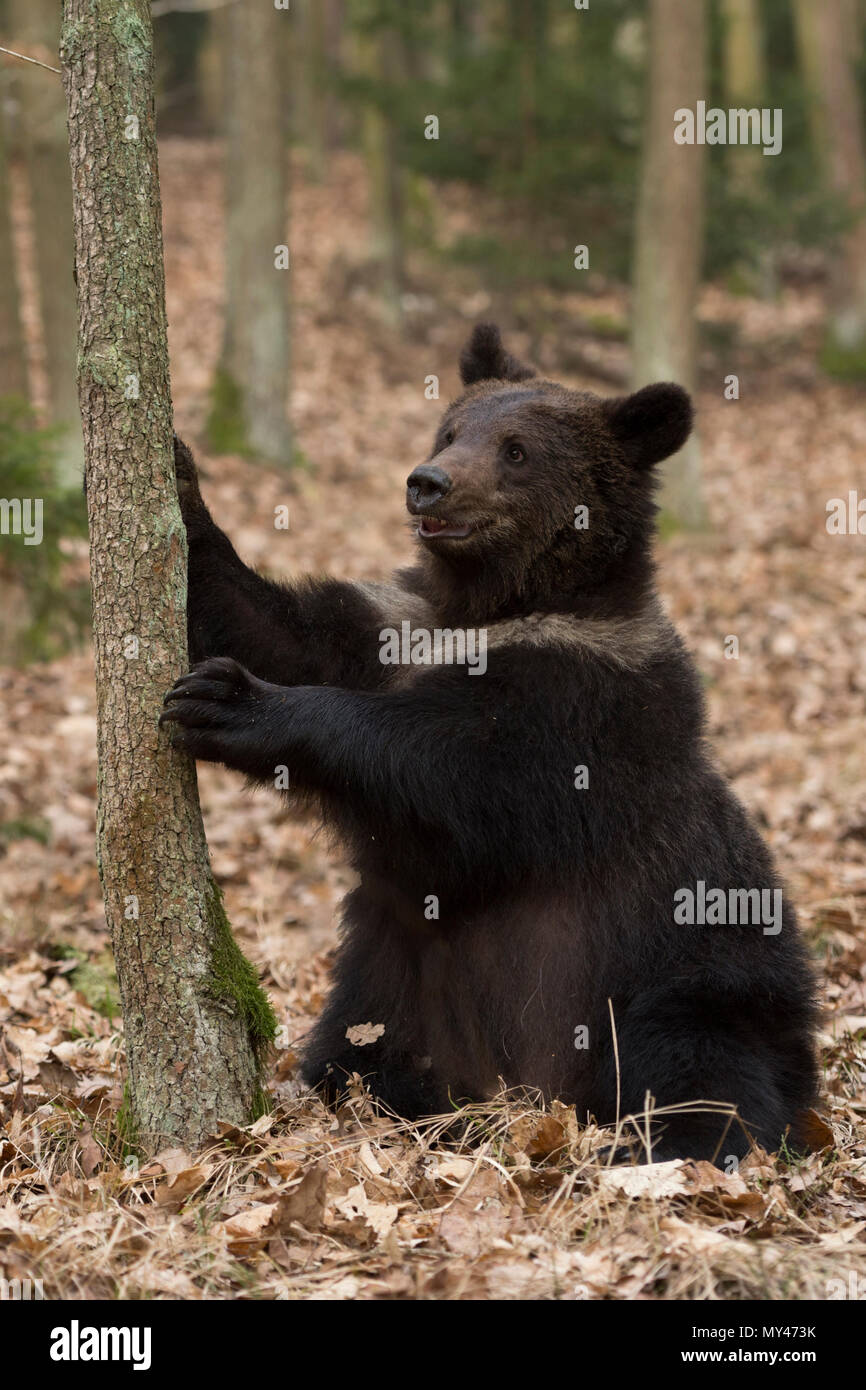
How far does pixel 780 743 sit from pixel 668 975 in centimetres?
611

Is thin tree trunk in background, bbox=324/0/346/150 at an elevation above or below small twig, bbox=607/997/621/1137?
above

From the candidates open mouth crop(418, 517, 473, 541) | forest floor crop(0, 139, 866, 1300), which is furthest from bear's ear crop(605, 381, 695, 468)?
forest floor crop(0, 139, 866, 1300)

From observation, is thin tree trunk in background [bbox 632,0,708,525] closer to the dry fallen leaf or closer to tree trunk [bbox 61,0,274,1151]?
the dry fallen leaf

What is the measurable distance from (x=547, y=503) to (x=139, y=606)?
1.73 m

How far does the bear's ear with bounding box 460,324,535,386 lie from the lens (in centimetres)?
601

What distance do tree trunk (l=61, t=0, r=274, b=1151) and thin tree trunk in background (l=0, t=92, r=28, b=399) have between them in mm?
8144

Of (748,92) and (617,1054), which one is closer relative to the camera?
(617,1054)

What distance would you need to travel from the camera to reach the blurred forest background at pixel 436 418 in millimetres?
3984

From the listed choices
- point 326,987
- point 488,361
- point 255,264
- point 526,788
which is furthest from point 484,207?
point 526,788

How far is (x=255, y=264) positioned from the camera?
16.5 m

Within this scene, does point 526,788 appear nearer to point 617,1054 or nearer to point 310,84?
point 617,1054

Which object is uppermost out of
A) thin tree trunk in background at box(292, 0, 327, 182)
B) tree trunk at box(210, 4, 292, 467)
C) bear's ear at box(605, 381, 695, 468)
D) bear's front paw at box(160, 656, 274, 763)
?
thin tree trunk in background at box(292, 0, 327, 182)

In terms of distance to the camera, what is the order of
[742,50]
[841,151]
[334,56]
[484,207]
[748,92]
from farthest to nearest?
[334,56] < [742,50] < [748,92] < [841,151] < [484,207]
